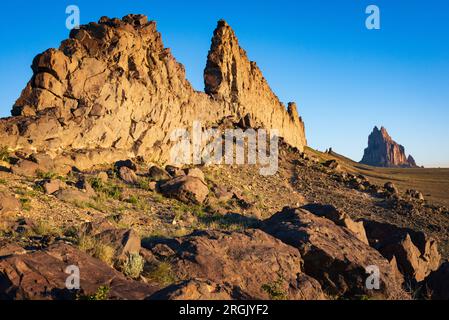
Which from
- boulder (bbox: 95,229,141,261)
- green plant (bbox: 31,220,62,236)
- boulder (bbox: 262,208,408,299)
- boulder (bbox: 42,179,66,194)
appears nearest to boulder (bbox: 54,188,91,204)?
boulder (bbox: 42,179,66,194)

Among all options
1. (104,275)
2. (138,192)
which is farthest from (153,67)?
(104,275)

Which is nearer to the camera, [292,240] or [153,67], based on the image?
[292,240]

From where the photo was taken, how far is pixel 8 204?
14.0m

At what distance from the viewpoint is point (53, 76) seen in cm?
2558

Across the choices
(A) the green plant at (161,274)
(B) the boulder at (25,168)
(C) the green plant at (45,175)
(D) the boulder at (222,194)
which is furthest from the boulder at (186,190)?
(A) the green plant at (161,274)

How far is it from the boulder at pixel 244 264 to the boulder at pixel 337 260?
61 cm

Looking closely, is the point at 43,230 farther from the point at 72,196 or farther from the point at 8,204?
the point at 72,196

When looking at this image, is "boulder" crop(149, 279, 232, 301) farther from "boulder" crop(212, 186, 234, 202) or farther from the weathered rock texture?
the weathered rock texture

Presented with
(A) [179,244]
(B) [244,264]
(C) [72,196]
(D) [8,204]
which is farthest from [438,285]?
(D) [8,204]

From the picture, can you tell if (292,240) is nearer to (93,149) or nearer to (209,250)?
(209,250)

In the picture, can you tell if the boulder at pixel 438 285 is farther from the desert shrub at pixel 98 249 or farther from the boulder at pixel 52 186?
the boulder at pixel 52 186

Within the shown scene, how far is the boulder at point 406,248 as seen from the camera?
14617 mm

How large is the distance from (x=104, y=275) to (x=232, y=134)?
33.5m

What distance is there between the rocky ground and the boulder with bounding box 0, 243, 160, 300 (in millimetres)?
19
